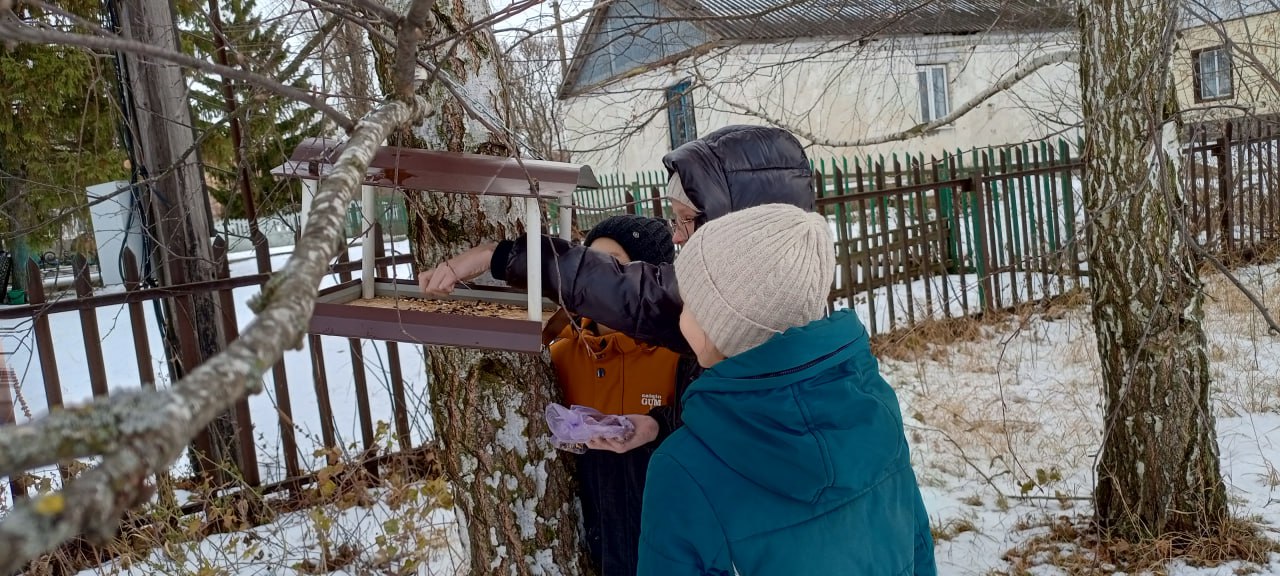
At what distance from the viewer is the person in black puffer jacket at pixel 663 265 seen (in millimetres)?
1900

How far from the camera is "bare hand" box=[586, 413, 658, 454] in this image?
1.96 meters

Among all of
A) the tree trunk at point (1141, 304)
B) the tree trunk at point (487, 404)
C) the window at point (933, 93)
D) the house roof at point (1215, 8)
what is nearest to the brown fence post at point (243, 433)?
the tree trunk at point (487, 404)

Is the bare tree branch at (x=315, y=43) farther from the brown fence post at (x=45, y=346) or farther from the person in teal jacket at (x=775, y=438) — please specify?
the brown fence post at (x=45, y=346)

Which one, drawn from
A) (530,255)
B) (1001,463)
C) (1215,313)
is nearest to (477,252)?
(530,255)

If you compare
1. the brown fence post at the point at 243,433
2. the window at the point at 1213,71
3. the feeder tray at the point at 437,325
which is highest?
the window at the point at 1213,71

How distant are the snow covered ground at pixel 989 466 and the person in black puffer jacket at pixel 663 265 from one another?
1165 millimetres

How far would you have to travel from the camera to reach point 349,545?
364cm

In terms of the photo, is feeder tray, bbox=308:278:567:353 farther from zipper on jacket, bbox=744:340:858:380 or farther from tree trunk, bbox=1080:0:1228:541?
tree trunk, bbox=1080:0:1228:541

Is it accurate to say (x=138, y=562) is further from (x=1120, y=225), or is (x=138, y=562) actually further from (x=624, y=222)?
(x=1120, y=225)

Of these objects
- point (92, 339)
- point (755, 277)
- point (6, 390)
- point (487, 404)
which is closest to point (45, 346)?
point (92, 339)

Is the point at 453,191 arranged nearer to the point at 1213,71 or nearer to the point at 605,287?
the point at 605,287

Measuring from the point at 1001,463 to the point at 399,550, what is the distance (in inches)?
112

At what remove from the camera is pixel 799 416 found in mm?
1360

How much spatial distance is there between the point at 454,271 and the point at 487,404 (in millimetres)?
423
